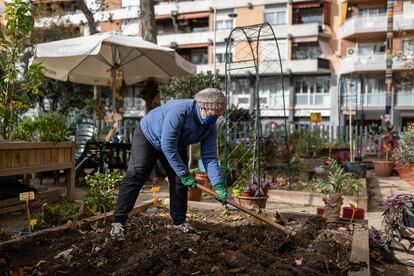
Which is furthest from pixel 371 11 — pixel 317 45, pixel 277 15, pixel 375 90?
pixel 277 15

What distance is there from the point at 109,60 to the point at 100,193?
6.07 meters

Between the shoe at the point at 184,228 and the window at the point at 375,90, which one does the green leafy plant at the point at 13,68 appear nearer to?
the shoe at the point at 184,228

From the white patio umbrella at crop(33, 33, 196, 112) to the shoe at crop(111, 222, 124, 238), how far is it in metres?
4.59

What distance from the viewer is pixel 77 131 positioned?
8852mm

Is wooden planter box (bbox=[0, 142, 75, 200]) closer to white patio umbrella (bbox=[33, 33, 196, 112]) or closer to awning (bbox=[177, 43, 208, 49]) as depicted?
white patio umbrella (bbox=[33, 33, 196, 112])

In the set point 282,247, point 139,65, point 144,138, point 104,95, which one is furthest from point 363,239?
point 104,95

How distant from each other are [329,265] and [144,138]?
1.96 metres

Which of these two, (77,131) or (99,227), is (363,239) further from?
(77,131)

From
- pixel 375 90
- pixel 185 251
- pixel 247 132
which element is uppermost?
pixel 375 90

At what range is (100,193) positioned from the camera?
15.8 feet

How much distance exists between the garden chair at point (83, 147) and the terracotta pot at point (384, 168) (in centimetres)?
741

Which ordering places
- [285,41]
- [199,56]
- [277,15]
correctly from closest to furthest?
[285,41] → [277,15] → [199,56]

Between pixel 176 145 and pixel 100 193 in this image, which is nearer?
pixel 176 145

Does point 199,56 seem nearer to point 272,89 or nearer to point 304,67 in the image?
point 272,89
